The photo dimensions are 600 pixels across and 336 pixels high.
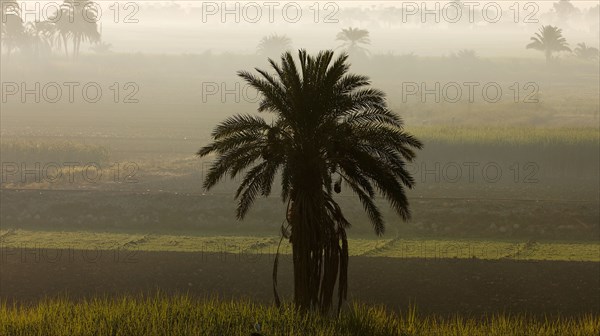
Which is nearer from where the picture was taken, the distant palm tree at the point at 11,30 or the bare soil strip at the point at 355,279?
the bare soil strip at the point at 355,279

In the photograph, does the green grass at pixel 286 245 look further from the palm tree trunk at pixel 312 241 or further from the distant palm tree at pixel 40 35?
the distant palm tree at pixel 40 35

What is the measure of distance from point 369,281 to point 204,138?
1568 inches

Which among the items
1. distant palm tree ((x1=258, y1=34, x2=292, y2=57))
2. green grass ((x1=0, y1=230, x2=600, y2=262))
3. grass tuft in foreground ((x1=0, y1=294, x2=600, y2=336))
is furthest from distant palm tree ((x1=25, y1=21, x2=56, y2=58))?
grass tuft in foreground ((x1=0, y1=294, x2=600, y2=336))

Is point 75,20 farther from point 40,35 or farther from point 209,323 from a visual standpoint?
point 209,323

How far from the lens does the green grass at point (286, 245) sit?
35094 mm

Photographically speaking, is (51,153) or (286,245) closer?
(286,245)

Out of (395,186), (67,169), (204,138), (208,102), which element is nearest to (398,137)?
(395,186)

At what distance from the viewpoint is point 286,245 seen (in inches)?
1453

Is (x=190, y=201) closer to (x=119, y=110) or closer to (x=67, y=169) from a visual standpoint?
(x=67, y=169)
